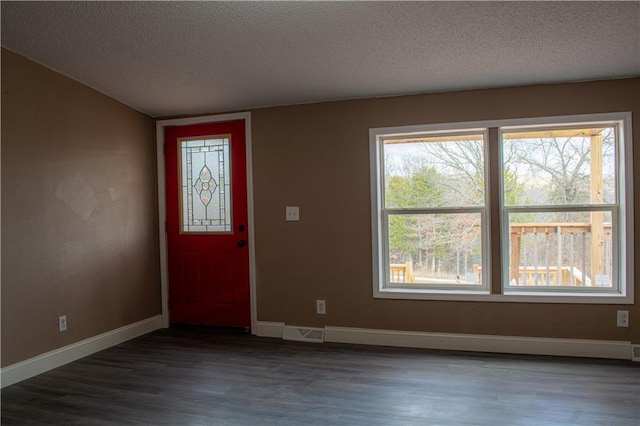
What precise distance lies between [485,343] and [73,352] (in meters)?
3.23

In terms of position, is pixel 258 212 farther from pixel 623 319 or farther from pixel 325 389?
pixel 623 319

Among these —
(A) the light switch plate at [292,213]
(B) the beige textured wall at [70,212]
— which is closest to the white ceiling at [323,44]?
(B) the beige textured wall at [70,212]

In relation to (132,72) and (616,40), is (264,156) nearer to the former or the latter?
(132,72)

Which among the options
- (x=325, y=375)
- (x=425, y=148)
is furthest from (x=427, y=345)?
(x=425, y=148)

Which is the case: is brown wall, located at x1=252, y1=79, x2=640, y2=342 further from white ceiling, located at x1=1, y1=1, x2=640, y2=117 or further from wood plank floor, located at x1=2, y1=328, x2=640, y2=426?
wood plank floor, located at x1=2, y1=328, x2=640, y2=426

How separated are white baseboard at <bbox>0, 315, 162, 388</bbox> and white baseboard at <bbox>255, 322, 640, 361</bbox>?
4.40ft

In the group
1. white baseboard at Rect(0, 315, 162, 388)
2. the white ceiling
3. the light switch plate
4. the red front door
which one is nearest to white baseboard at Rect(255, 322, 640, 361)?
the red front door

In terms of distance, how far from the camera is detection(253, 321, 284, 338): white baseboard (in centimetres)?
383

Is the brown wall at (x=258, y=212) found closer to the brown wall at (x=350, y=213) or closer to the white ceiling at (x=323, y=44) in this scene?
the brown wall at (x=350, y=213)

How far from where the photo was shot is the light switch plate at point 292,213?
149 inches

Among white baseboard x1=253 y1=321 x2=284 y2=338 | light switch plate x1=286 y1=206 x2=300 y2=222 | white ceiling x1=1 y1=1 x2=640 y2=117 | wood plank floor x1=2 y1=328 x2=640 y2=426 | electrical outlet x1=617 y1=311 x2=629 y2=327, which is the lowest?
wood plank floor x1=2 y1=328 x2=640 y2=426

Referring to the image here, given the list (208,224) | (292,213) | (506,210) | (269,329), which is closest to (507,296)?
(506,210)

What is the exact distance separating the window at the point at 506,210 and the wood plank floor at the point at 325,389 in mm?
578

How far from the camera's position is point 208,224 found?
4113mm
